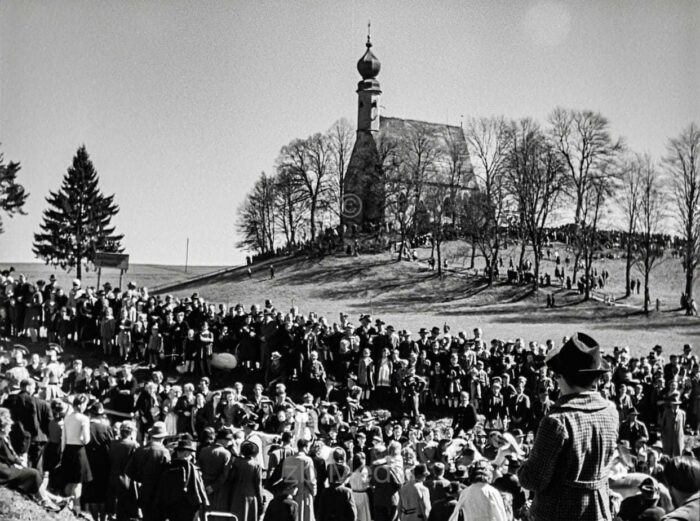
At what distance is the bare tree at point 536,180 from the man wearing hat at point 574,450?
128 feet

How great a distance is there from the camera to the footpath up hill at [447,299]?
32.6 m

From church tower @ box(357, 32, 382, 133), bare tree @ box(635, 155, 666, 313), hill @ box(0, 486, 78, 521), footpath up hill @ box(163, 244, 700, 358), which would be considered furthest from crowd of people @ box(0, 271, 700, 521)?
church tower @ box(357, 32, 382, 133)

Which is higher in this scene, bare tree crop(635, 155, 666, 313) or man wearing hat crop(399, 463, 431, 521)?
bare tree crop(635, 155, 666, 313)

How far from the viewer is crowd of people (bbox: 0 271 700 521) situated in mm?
3959

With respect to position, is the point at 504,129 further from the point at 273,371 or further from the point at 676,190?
the point at 273,371

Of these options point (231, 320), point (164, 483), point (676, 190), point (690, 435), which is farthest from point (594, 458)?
point (676, 190)

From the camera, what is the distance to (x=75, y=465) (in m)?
9.60

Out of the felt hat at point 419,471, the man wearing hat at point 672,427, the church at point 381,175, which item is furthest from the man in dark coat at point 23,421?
the church at point 381,175

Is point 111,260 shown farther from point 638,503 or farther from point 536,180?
point 536,180

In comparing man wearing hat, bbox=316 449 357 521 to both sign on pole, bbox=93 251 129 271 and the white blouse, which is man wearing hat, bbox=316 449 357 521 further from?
sign on pole, bbox=93 251 129 271

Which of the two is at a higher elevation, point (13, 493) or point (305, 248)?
point (305, 248)

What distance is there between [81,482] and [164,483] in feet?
5.57

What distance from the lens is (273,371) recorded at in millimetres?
18812

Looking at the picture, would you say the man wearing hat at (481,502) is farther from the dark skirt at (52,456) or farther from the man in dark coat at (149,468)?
the dark skirt at (52,456)
